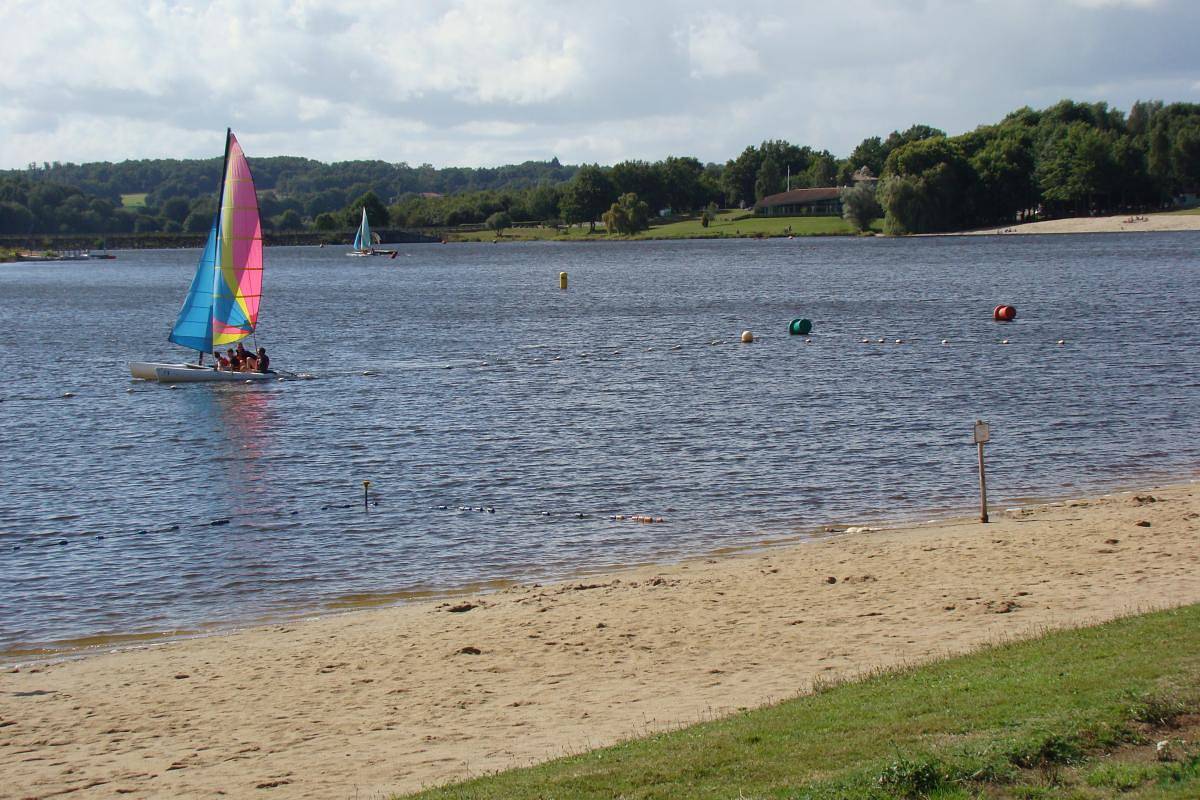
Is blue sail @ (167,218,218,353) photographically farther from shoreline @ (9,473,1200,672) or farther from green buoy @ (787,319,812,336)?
shoreline @ (9,473,1200,672)

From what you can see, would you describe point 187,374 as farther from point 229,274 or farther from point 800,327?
point 800,327

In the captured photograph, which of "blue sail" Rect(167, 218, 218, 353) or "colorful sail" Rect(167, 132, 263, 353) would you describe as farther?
"colorful sail" Rect(167, 132, 263, 353)

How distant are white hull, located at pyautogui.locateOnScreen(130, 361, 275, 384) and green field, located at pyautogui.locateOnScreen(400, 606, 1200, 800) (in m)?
44.2

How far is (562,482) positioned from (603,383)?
20931mm

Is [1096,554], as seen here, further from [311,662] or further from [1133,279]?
[1133,279]

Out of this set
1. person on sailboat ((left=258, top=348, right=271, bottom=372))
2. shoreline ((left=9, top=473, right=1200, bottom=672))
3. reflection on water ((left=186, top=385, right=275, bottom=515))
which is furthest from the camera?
person on sailboat ((left=258, top=348, right=271, bottom=372))

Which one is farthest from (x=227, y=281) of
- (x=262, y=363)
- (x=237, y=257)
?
(x=262, y=363)

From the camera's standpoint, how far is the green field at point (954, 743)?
997 centimetres

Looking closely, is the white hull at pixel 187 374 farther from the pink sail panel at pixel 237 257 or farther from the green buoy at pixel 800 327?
the green buoy at pixel 800 327

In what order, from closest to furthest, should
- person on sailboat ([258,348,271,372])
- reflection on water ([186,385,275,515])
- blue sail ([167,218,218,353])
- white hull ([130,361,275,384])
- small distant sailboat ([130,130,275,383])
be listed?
reflection on water ([186,385,275,515]), white hull ([130,361,275,384]), person on sailboat ([258,348,271,372]), blue sail ([167,218,218,353]), small distant sailboat ([130,130,275,383])

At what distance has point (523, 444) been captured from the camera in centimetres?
3822

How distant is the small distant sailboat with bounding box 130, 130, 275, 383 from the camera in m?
55.4

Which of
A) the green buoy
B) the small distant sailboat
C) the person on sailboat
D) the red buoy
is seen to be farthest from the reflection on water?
the red buoy

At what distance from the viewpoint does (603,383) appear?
52875 millimetres
